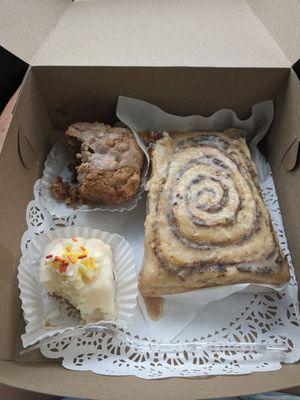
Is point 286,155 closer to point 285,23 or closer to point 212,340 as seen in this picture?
point 285,23

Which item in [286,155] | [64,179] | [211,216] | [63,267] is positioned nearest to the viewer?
[63,267]

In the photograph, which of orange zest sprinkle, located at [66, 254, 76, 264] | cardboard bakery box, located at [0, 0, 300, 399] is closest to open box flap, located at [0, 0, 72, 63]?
cardboard bakery box, located at [0, 0, 300, 399]

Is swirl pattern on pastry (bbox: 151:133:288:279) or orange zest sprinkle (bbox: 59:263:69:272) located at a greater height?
swirl pattern on pastry (bbox: 151:133:288:279)

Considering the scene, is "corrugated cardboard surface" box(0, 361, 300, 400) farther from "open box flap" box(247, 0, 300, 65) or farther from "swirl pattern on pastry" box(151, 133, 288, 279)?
"open box flap" box(247, 0, 300, 65)

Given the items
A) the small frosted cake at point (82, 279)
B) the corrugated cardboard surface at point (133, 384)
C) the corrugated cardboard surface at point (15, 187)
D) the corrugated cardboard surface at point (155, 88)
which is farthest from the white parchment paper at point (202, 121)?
the corrugated cardboard surface at point (133, 384)

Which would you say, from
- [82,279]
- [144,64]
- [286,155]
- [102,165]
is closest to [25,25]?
[144,64]

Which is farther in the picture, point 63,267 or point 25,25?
point 25,25
